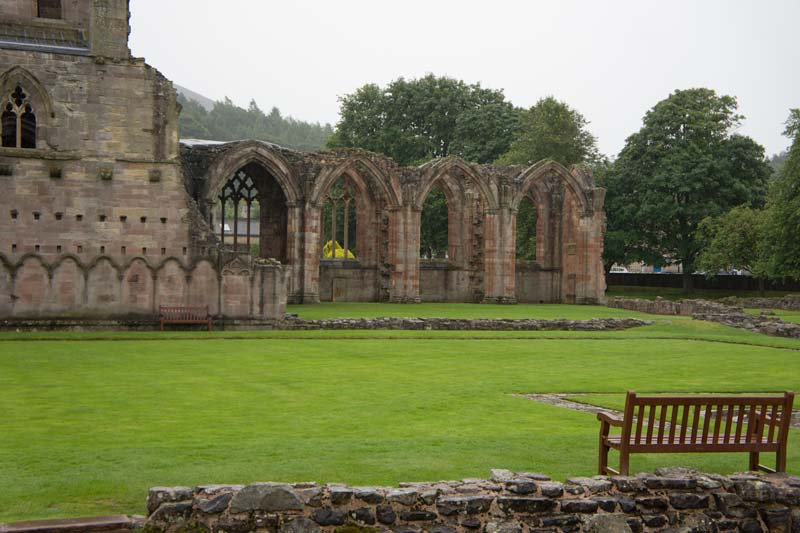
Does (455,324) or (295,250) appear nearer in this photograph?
(455,324)

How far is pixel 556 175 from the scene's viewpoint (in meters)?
40.0

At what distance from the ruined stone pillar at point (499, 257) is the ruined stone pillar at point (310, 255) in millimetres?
7593

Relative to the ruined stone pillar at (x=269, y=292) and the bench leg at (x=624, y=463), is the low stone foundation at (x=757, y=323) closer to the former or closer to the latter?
the ruined stone pillar at (x=269, y=292)

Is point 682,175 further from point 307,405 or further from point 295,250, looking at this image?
point 307,405

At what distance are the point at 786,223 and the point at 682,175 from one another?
8.42 metres

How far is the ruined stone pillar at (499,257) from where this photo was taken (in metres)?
37.7

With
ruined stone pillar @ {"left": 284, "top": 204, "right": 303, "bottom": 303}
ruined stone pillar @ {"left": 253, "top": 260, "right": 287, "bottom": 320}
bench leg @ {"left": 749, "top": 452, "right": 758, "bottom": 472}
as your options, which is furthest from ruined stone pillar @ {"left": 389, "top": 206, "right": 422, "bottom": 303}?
bench leg @ {"left": 749, "top": 452, "right": 758, "bottom": 472}

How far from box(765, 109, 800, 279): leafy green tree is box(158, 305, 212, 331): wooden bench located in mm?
24974

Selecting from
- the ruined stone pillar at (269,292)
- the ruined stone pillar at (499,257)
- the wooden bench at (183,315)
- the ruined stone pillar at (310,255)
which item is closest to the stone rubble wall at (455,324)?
the ruined stone pillar at (269,292)

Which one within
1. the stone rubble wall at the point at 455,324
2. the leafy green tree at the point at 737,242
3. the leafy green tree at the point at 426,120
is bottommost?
the stone rubble wall at the point at 455,324

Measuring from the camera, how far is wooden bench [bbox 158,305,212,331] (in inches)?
904

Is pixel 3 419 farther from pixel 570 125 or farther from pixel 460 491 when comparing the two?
pixel 570 125

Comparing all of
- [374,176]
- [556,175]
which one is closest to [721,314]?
[556,175]

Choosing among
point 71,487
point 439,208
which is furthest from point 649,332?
point 439,208
